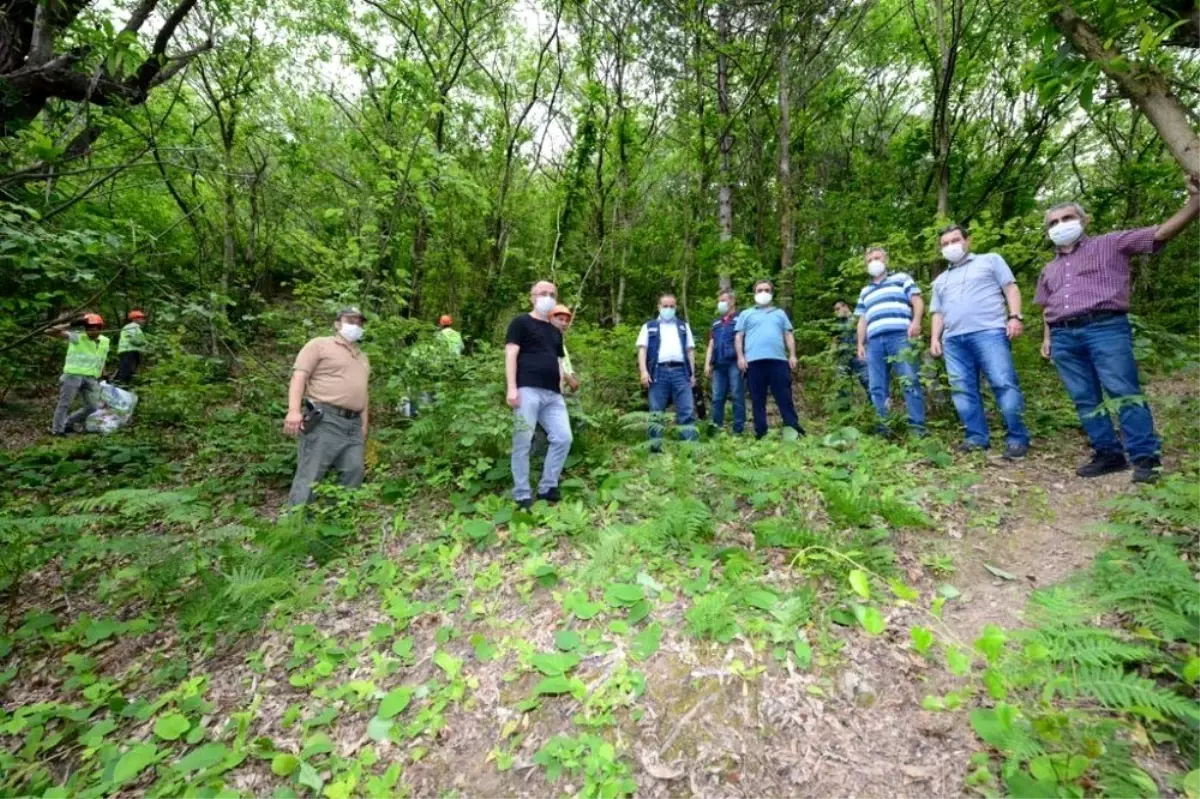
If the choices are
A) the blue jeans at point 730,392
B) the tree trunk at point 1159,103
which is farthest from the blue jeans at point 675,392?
the tree trunk at point 1159,103

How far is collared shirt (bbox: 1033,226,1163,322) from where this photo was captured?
12.0ft

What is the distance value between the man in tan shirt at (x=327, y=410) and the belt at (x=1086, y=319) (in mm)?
6181

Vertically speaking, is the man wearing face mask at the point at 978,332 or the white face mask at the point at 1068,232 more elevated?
the white face mask at the point at 1068,232

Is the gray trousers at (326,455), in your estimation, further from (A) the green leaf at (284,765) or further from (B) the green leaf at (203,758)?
(A) the green leaf at (284,765)

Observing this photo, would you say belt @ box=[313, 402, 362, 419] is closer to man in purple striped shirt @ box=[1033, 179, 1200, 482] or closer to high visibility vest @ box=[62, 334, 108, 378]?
man in purple striped shirt @ box=[1033, 179, 1200, 482]

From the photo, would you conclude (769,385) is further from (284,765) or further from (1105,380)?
(284,765)

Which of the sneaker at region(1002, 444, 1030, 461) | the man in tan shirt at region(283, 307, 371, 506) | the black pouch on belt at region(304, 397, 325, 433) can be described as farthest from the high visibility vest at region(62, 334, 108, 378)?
the sneaker at region(1002, 444, 1030, 461)

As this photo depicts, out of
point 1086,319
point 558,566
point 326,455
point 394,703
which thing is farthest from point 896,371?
point 326,455

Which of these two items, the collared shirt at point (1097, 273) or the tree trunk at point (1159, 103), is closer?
the tree trunk at point (1159, 103)

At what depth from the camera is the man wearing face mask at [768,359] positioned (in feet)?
18.8

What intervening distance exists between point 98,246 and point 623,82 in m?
11.8

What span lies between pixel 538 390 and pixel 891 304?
12.7 feet

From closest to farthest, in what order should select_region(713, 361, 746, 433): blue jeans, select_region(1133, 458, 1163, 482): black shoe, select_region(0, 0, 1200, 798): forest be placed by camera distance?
select_region(0, 0, 1200, 798): forest, select_region(1133, 458, 1163, 482): black shoe, select_region(713, 361, 746, 433): blue jeans

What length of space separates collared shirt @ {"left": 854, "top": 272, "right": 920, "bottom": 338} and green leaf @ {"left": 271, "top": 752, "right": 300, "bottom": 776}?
593 cm
